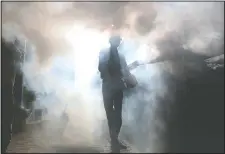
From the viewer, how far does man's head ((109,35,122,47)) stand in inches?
66.9

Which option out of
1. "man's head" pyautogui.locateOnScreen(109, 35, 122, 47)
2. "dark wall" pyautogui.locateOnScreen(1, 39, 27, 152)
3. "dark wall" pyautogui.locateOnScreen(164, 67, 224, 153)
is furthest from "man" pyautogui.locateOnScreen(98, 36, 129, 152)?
"dark wall" pyautogui.locateOnScreen(1, 39, 27, 152)

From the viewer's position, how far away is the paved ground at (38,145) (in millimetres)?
1659

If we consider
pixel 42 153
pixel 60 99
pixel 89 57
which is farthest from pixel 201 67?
pixel 42 153

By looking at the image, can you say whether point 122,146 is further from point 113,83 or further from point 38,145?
point 38,145

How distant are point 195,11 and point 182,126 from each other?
60cm

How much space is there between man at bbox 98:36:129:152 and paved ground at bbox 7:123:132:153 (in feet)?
0.33

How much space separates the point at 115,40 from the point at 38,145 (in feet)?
2.20

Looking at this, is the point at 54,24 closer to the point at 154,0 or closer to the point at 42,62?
the point at 42,62

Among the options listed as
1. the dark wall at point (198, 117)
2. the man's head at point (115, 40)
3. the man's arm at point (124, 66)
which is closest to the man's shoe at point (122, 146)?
the dark wall at point (198, 117)

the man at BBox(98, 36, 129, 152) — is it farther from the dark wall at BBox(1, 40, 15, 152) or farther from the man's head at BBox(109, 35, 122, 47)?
the dark wall at BBox(1, 40, 15, 152)

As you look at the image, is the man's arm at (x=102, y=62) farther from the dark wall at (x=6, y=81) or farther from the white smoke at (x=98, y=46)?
the dark wall at (x=6, y=81)

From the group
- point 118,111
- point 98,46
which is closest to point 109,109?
point 118,111

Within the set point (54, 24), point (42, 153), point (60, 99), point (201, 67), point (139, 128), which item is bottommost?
point (42, 153)

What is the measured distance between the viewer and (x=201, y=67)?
1691 mm
